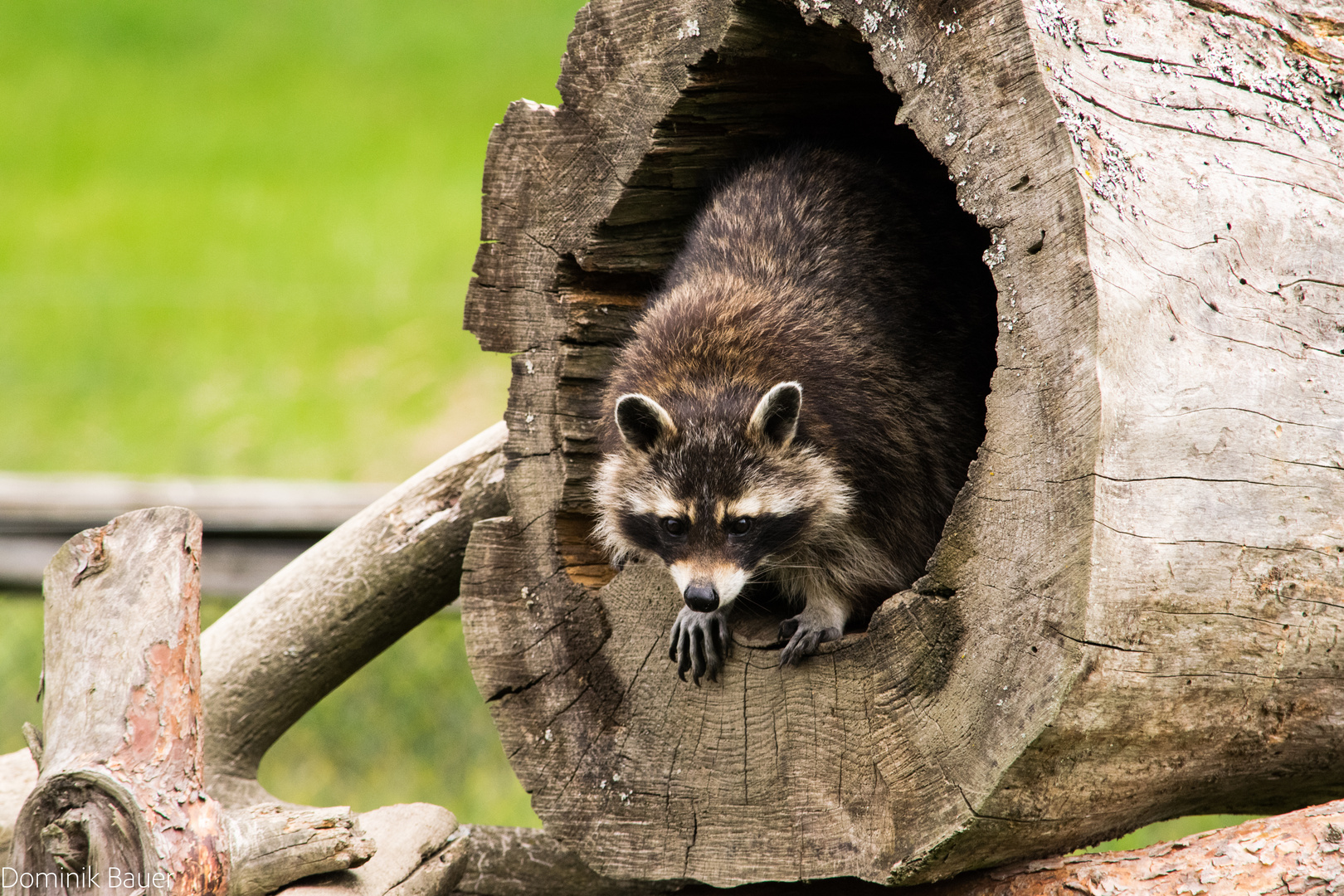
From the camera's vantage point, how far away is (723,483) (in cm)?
325

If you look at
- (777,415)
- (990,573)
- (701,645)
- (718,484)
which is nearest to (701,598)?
(701,645)

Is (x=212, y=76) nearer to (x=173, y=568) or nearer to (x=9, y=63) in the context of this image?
(x=9, y=63)

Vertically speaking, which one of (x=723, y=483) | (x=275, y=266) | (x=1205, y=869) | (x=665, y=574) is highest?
(x=275, y=266)

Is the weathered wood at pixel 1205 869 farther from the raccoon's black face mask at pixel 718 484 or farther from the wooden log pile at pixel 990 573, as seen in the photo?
the raccoon's black face mask at pixel 718 484

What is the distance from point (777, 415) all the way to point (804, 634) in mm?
524

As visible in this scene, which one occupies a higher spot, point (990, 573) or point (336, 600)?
point (336, 600)

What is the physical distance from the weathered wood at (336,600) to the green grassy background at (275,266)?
6.88 ft

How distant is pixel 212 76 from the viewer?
640 inches

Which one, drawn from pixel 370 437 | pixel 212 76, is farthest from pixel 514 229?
pixel 212 76

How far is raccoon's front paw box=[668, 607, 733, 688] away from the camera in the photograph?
3039 mm

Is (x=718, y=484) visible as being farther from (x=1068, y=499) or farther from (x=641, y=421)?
(x=1068, y=499)

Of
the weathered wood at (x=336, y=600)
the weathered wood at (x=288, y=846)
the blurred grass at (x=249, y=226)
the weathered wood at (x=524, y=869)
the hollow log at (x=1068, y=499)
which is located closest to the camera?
the hollow log at (x=1068, y=499)

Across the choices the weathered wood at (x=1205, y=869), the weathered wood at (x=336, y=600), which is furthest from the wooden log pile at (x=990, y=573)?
the weathered wood at (x=336, y=600)

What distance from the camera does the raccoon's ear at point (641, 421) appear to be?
3168 mm
